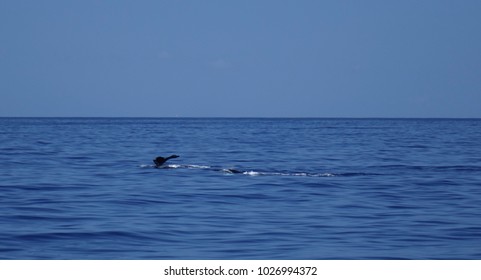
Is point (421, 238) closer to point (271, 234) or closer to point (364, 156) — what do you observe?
point (271, 234)

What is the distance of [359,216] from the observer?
17281 millimetres

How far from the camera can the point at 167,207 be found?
18.7 metres

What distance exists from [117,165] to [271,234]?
18.0 metres

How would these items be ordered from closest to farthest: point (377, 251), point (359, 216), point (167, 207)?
point (377, 251)
point (359, 216)
point (167, 207)

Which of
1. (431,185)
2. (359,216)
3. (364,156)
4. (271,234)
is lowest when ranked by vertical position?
(271,234)

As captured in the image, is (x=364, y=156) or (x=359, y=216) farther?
(x=364, y=156)

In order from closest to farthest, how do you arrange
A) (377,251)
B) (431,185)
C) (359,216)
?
(377,251), (359,216), (431,185)

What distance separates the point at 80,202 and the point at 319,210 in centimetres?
577

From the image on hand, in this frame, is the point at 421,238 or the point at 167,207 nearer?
the point at 421,238

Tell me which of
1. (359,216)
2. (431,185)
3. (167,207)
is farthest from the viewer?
(431,185)

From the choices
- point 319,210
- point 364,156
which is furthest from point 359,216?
point 364,156

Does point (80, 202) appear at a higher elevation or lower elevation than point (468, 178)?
lower
